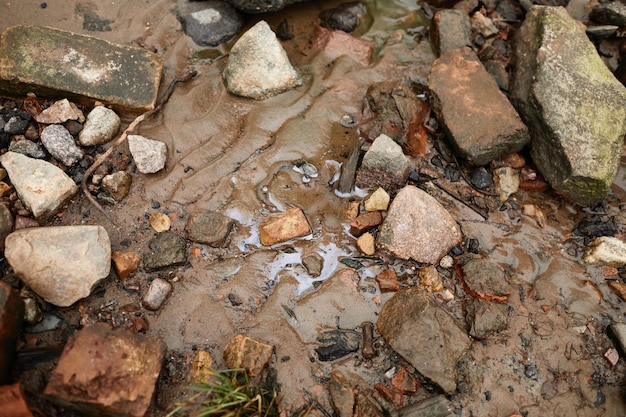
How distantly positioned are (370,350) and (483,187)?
1370 mm

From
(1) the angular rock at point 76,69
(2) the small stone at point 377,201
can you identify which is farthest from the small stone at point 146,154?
(2) the small stone at point 377,201

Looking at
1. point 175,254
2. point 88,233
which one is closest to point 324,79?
point 175,254

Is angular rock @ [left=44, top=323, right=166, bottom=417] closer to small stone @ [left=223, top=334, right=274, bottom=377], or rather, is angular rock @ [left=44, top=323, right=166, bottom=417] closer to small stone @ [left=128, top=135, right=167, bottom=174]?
small stone @ [left=223, top=334, right=274, bottom=377]

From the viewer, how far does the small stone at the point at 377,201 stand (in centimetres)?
303

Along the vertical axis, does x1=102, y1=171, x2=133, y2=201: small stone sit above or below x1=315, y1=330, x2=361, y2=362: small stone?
above

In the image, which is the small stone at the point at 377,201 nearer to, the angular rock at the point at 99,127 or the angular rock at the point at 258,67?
the angular rock at the point at 258,67

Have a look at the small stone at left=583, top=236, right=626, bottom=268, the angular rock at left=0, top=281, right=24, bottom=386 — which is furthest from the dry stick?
the small stone at left=583, top=236, right=626, bottom=268

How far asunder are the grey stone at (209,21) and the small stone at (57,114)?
100 cm

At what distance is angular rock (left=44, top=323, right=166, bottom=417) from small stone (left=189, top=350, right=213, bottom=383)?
23 cm

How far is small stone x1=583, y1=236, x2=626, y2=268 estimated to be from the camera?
121 inches

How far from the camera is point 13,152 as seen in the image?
2.87 m

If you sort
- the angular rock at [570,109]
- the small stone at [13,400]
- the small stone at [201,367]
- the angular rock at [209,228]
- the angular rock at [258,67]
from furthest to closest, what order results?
the angular rock at [258,67]
the angular rock at [570,109]
the angular rock at [209,228]
the small stone at [201,367]
the small stone at [13,400]

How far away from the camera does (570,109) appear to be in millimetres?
3141

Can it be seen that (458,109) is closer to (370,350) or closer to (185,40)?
(370,350)
